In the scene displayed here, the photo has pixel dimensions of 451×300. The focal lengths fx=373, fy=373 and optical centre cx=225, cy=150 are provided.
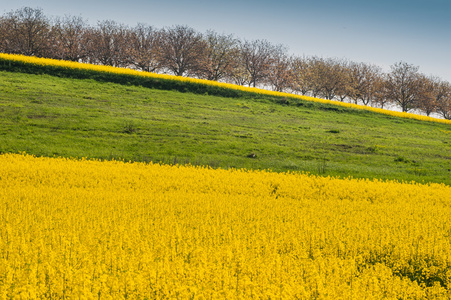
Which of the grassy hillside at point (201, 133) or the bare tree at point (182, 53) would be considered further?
the bare tree at point (182, 53)

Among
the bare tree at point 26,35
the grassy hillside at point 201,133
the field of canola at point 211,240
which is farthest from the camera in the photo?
the bare tree at point 26,35

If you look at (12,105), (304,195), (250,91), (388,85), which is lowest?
(304,195)

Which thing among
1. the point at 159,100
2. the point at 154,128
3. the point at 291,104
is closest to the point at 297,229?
the point at 154,128

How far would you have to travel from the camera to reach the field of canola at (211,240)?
487 centimetres

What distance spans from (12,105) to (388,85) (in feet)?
217

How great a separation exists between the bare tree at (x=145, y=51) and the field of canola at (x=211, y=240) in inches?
2090

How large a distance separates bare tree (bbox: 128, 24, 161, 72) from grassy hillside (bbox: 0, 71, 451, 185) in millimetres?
27249

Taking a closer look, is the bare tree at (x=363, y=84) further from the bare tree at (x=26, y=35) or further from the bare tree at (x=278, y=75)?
the bare tree at (x=26, y=35)

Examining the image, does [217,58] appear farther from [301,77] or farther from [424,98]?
[424,98]

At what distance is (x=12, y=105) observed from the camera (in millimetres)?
28578

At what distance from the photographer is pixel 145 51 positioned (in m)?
67.1

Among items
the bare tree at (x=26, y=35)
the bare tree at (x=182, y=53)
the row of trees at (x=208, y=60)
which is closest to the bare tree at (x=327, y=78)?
the row of trees at (x=208, y=60)

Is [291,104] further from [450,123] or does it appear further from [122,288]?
[122,288]

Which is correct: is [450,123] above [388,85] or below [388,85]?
below
